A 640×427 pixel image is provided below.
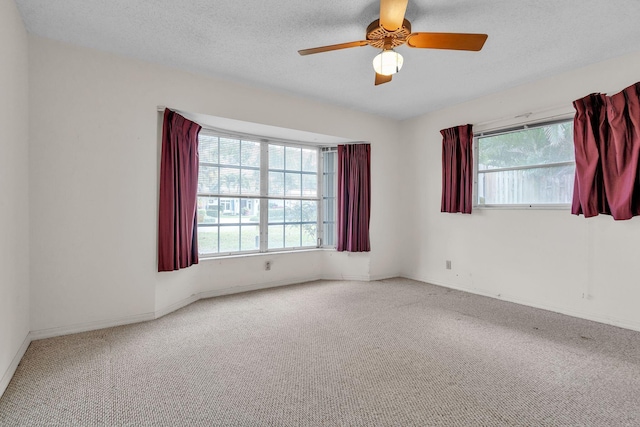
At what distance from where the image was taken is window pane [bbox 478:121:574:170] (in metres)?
3.26

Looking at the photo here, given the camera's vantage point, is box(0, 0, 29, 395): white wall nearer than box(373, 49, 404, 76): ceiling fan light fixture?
Yes

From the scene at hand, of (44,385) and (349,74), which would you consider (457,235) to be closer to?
(349,74)

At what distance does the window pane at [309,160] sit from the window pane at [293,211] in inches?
22.2

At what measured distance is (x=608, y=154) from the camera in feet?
9.37

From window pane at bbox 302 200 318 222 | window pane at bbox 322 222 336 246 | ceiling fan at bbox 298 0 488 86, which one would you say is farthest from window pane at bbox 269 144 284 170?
ceiling fan at bbox 298 0 488 86

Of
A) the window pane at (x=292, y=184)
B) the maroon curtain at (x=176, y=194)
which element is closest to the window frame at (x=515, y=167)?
the window pane at (x=292, y=184)

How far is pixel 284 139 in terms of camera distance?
439 cm

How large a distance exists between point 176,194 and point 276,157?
1.66m

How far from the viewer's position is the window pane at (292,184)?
4508mm

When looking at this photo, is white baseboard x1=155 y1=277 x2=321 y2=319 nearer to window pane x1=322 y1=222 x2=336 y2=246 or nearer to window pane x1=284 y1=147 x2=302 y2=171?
window pane x1=322 y1=222 x2=336 y2=246

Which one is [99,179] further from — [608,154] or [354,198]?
[608,154]

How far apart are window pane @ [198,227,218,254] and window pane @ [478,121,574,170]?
3569mm

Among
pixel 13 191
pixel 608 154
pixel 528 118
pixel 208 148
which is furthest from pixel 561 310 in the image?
pixel 13 191

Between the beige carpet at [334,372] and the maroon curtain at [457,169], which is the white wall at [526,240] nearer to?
the maroon curtain at [457,169]
